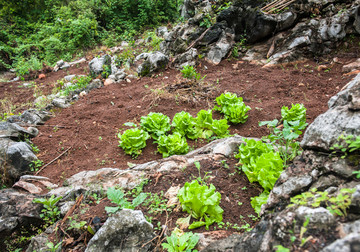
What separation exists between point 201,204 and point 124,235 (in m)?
0.71

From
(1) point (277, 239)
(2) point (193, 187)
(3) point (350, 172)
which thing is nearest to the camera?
(1) point (277, 239)

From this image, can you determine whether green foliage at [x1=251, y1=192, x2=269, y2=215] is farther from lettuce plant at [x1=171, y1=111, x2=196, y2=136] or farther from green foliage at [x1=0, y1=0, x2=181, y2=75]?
green foliage at [x1=0, y1=0, x2=181, y2=75]

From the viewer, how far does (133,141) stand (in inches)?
138

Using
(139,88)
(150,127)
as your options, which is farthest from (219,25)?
(150,127)

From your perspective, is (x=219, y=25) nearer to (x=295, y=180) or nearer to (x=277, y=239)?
(x=295, y=180)

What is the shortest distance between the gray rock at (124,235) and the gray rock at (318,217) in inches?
47.5

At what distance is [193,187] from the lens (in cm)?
200

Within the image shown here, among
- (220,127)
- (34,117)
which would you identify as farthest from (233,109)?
(34,117)

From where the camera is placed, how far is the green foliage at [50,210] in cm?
239

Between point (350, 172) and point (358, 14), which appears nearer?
point (350, 172)

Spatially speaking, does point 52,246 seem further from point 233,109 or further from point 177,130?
point 233,109

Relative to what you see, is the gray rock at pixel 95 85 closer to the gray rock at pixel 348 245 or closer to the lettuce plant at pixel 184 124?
the lettuce plant at pixel 184 124

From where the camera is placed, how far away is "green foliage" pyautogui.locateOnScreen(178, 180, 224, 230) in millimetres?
1916

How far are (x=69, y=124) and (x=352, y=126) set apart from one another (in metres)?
4.77
